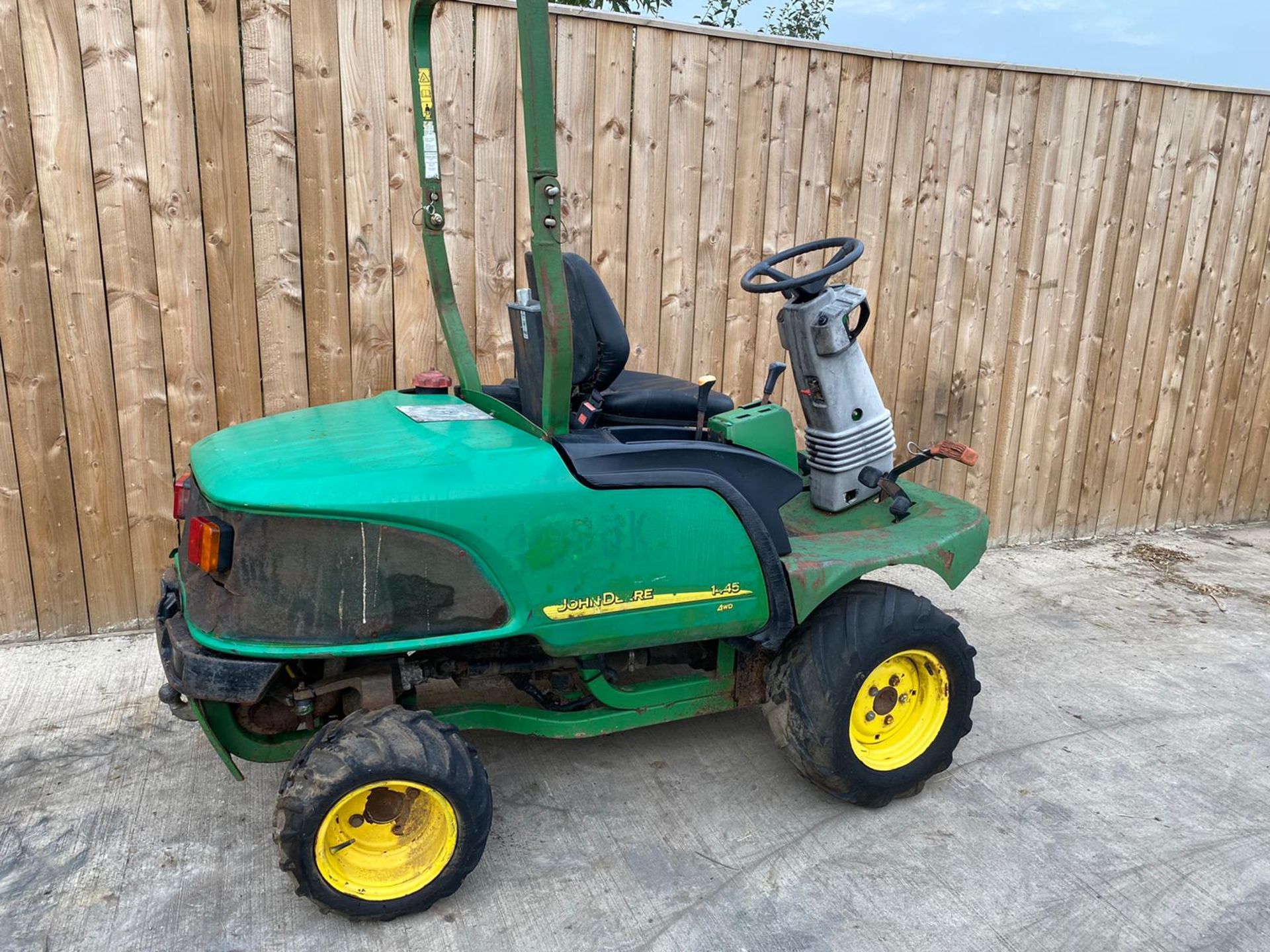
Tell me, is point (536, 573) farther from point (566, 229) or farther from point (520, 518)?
point (566, 229)

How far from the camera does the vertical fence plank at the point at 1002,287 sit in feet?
16.1

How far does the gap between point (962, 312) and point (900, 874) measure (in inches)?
129

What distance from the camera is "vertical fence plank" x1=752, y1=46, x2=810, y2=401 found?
4445 mm

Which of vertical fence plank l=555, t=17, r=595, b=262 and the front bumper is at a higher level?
vertical fence plank l=555, t=17, r=595, b=262

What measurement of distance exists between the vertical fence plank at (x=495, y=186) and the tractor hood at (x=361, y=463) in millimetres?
1490

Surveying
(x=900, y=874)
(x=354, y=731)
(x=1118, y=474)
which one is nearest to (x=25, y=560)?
(x=354, y=731)

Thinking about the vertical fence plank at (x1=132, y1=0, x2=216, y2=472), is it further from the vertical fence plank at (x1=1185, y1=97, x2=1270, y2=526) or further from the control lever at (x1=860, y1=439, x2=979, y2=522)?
the vertical fence plank at (x1=1185, y1=97, x2=1270, y2=526)

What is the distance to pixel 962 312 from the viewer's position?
5102mm

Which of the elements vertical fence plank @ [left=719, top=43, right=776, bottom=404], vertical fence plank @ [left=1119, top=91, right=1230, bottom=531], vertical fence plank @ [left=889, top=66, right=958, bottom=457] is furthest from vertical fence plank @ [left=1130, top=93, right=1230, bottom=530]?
vertical fence plank @ [left=719, top=43, right=776, bottom=404]

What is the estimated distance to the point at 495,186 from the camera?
13.4ft

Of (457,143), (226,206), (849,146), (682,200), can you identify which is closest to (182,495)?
(226,206)

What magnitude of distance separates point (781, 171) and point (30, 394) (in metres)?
3.36

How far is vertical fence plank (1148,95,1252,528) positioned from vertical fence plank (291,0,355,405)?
4.63m

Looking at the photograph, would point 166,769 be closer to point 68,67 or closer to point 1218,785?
point 68,67
